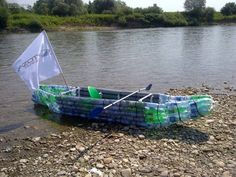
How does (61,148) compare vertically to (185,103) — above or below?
below

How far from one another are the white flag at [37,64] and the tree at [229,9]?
5225 inches

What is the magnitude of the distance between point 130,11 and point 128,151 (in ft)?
373

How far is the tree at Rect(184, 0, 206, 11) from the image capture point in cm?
13568

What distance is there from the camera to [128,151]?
12844 millimetres

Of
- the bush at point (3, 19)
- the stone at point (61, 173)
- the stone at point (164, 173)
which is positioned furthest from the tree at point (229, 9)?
the stone at point (61, 173)

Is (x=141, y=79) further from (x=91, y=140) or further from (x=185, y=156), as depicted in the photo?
(x=185, y=156)

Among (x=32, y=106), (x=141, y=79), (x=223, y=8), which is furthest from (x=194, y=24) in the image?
(x=32, y=106)

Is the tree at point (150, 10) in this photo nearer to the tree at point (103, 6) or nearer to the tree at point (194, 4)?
the tree at point (103, 6)

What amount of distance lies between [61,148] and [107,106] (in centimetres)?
268

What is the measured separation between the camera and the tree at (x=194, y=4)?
136 meters

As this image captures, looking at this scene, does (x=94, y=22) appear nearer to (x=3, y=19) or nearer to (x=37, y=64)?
(x=3, y=19)

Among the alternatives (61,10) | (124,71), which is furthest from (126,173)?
(61,10)

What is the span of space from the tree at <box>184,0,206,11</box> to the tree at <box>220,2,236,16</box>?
8.07 metres

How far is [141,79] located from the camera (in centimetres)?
2758
